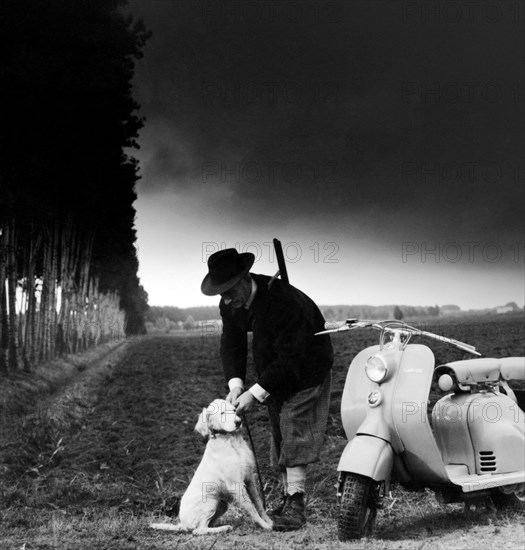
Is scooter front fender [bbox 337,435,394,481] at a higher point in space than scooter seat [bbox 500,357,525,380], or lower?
lower

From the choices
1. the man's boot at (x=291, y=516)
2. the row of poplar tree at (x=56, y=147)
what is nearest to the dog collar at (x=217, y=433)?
the man's boot at (x=291, y=516)

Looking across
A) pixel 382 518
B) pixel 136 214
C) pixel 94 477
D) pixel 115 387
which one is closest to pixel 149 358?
pixel 115 387

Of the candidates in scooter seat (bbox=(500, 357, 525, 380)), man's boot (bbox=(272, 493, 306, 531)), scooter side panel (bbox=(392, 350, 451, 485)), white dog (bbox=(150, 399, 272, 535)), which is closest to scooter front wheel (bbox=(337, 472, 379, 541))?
scooter side panel (bbox=(392, 350, 451, 485))

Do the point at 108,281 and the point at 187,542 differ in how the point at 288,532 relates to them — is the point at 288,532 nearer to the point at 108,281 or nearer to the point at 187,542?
the point at 187,542

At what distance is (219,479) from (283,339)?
94 centimetres

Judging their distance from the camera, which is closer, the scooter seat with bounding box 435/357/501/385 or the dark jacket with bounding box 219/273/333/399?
the dark jacket with bounding box 219/273/333/399

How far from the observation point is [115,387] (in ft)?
45.6

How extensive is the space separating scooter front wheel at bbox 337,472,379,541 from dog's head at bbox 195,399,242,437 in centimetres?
78

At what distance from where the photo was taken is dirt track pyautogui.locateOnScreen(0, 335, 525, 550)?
4.14 metres

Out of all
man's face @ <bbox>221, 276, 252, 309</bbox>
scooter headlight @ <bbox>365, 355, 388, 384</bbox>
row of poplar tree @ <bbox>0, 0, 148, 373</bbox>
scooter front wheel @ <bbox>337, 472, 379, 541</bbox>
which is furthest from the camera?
row of poplar tree @ <bbox>0, 0, 148, 373</bbox>

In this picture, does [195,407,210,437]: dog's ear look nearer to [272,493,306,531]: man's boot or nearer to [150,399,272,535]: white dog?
[150,399,272,535]: white dog

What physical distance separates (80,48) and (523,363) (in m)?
12.0

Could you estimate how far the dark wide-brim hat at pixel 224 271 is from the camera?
4512mm

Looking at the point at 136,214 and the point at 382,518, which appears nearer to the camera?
the point at 382,518
